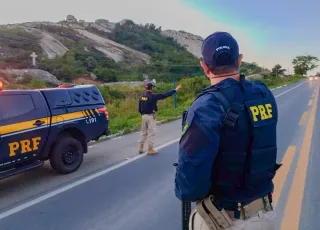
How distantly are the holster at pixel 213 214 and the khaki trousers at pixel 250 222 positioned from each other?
6cm

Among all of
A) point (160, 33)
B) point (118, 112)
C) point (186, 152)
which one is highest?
point (160, 33)

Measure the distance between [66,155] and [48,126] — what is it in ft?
2.35

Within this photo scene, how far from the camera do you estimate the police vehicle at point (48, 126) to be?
595cm

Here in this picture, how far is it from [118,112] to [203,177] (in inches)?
664

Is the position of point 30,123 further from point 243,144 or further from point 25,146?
point 243,144

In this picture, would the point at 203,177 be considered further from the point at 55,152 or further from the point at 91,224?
the point at 55,152

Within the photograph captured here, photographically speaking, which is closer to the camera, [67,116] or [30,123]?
[30,123]

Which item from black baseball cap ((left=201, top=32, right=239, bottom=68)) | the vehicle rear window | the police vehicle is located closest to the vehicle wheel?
the police vehicle

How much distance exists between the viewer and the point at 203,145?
6.23 ft

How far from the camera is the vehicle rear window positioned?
5958 millimetres

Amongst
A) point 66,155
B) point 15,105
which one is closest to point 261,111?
point 15,105

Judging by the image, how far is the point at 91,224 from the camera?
4582 millimetres

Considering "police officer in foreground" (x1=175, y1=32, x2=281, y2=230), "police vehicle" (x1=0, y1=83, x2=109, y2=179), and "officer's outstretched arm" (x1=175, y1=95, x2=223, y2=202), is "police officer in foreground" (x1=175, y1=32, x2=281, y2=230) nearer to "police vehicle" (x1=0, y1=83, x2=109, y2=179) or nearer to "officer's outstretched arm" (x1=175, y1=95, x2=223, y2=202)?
"officer's outstretched arm" (x1=175, y1=95, x2=223, y2=202)

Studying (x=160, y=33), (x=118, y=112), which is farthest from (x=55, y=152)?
(x=160, y=33)
